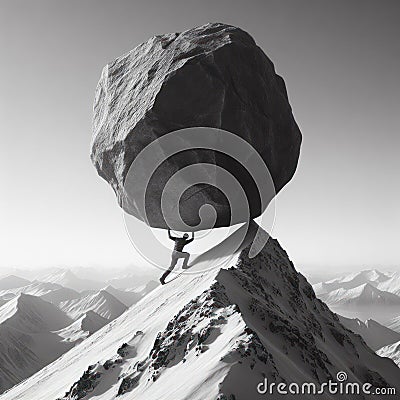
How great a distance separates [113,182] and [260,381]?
1333 cm

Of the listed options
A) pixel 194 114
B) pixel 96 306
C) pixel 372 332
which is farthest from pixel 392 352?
pixel 96 306

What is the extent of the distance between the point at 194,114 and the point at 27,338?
9790 cm

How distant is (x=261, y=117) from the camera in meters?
15.5

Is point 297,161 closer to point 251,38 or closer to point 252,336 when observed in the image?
point 251,38

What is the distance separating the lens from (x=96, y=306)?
135125mm

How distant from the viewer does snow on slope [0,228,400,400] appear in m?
7.54

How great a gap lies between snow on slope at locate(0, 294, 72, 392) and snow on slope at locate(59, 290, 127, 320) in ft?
34.4

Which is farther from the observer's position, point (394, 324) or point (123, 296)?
point (123, 296)

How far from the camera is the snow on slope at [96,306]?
13125cm

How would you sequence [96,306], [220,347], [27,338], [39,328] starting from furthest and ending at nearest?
[96,306] < [39,328] < [27,338] < [220,347]

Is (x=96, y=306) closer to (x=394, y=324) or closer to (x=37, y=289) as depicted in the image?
(x=37, y=289)

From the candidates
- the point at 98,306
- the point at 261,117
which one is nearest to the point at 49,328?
the point at 98,306

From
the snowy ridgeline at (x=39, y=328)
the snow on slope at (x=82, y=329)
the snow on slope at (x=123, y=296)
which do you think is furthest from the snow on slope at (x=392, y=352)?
the snow on slope at (x=123, y=296)

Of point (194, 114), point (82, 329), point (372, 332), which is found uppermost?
point (372, 332)
